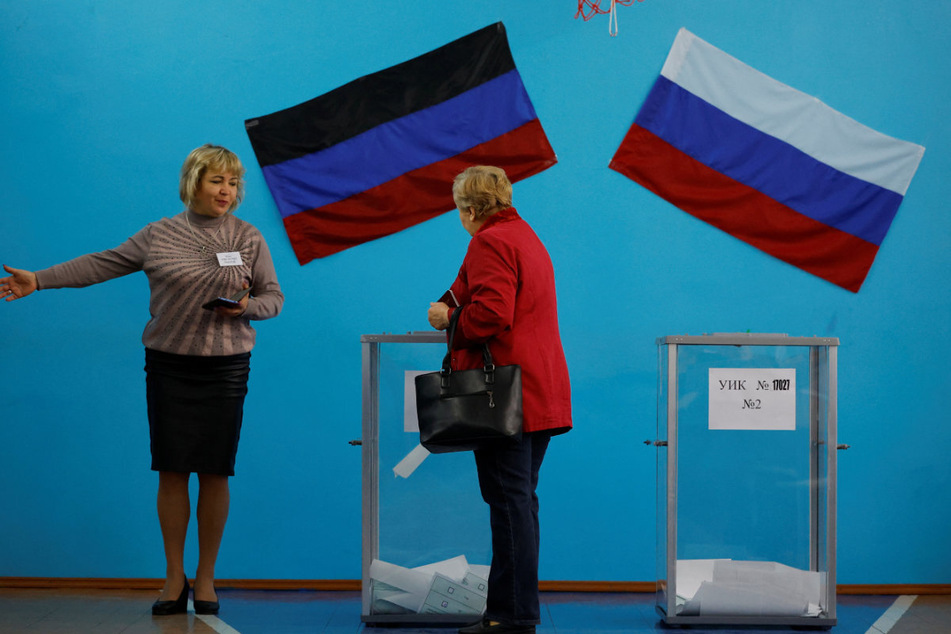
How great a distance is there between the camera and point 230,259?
2801 millimetres

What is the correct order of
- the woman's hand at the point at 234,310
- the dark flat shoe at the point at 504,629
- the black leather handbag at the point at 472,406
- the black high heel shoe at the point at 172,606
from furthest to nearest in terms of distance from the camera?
the black high heel shoe at the point at 172,606, the woman's hand at the point at 234,310, the dark flat shoe at the point at 504,629, the black leather handbag at the point at 472,406

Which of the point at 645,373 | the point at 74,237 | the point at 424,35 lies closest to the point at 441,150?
the point at 424,35

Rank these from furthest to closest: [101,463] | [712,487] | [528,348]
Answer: [101,463], [712,487], [528,348]

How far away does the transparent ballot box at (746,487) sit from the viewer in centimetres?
274

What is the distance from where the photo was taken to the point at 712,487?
2.75m

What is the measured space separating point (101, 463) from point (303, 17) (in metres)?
1.82

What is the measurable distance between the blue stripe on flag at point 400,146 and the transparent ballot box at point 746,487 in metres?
1.15

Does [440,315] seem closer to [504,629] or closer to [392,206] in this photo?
[504,629]

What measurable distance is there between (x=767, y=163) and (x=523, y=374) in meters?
1.55

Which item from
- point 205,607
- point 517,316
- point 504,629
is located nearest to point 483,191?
point 517,316

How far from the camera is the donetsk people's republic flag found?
333 cm

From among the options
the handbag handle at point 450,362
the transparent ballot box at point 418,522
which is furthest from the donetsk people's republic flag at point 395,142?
the handbag handle at point 450,362

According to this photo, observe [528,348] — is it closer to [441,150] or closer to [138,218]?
[441,150]

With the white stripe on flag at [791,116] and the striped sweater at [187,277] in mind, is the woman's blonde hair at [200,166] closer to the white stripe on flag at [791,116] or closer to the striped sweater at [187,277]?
the striped sweater at [187,277]
